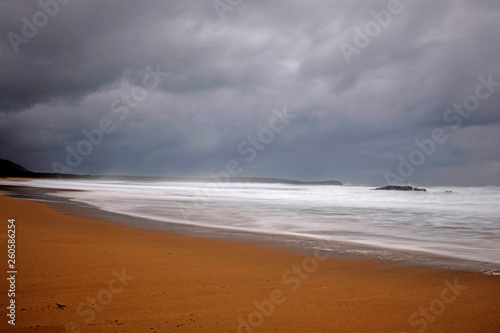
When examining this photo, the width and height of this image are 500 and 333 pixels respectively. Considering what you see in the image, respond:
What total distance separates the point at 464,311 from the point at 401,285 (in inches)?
44.9

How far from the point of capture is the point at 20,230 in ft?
30.9

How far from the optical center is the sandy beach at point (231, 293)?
12.7 ft

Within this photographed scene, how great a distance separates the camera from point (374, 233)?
486 inches

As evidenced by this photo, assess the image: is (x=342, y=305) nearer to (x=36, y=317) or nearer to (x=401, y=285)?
(x=401, y=285)

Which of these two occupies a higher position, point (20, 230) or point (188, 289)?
point (20, 230)

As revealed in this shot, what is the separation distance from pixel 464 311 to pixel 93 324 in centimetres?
435

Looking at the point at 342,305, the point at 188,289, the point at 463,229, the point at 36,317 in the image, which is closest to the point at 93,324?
the point at 36,317

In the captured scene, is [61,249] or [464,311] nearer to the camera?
[464,311]

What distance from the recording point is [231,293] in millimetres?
4848

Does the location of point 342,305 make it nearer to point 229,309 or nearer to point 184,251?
point 229,309

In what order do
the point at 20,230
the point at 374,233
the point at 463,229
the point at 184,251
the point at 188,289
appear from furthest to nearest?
the point at 463,229, the point at 374,233, the point at 20,230, the point at 184,251, the point at 188,289

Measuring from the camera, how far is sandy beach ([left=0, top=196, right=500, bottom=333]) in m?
3.88

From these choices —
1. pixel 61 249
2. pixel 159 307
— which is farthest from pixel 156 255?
pixel 159 307

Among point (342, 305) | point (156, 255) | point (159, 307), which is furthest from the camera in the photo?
point (156, 255)
